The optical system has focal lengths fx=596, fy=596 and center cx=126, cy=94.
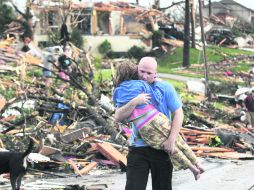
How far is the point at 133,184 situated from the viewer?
17.5ft

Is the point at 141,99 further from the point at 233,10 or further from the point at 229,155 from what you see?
the point at 233,10

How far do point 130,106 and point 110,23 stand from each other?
1942 inches

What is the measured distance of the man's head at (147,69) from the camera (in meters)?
5.29

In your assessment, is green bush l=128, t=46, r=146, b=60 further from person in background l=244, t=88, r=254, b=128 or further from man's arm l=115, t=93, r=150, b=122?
man's arm l=115, t=93, r=150, b=122

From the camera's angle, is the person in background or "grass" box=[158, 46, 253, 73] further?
"grass" box=[158, 46, 253, 73]

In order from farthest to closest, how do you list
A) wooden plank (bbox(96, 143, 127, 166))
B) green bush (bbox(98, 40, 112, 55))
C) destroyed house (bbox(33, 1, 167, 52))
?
destroyed house (bbox(33, 1, 167, 52)) < green bush (bbox(98, 40, 112, 55)) < wooden plank (bbox(96, 143, 127, 166))

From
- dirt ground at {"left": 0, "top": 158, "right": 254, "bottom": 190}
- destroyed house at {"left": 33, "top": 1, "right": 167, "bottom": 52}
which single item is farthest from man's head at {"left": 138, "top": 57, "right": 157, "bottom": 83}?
destroyed house at {"left": 33, "top": 1, "right": 167, "bottom": 52}

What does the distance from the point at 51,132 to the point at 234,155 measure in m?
3.79

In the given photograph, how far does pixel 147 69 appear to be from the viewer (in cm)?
532

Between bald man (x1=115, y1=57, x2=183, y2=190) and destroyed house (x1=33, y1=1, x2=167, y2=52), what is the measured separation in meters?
45.2

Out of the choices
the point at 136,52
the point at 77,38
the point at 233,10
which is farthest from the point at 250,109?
the point at 233,10

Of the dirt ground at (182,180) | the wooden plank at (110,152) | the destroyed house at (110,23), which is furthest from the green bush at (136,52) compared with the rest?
the dirt ground at (182,180)

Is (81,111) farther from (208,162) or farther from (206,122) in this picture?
(206,122)

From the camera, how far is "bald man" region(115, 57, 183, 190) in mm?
5293
